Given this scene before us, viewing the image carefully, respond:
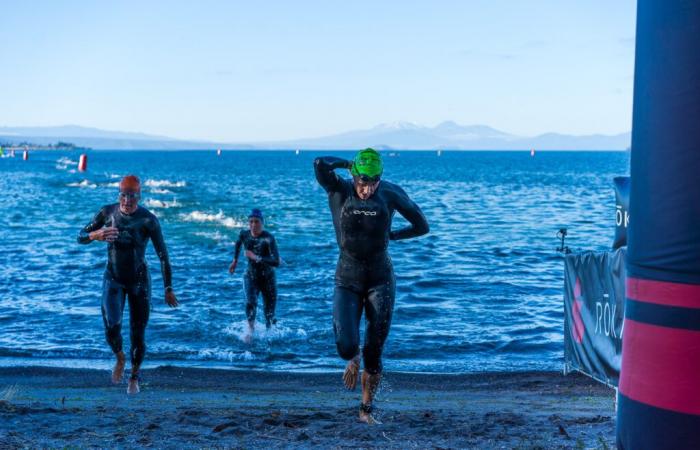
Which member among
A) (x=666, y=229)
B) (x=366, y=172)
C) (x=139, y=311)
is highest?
(x=366, y=172)

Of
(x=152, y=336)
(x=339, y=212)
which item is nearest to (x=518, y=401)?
(x=339, y=212)

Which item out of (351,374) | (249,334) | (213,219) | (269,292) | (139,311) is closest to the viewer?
(351,374)

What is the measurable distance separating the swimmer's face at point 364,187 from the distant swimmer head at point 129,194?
2.86 metres

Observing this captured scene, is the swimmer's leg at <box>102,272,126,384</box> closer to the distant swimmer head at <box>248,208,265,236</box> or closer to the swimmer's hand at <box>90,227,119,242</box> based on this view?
the swimmer's hand at <box>90,227,119,242</box>

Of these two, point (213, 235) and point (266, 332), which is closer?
point (266, 332)

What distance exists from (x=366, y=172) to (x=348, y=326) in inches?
51.2

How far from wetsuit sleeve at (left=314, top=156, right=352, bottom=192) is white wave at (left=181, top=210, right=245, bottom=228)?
30490mm

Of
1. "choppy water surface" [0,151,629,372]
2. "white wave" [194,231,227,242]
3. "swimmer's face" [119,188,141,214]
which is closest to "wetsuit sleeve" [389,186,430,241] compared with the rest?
"swimmer's face" [119,188,141,214]

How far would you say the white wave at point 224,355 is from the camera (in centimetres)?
1302

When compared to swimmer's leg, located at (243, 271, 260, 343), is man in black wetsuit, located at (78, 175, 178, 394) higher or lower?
higher

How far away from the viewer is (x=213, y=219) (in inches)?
1593

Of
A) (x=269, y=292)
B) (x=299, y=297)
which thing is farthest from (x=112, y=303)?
(x=299, y=297)

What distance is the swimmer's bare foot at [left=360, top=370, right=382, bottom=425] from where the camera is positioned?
725 cm

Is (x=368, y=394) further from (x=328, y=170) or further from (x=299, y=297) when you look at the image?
(x=299, y=297)
